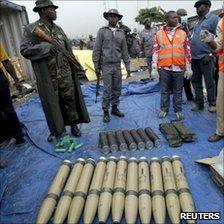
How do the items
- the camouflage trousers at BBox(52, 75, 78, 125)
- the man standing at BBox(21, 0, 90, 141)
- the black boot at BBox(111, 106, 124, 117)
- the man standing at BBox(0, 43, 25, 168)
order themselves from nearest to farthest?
the man standing at BBox(21, 0, 90, 141) → the man standing at BBox(0, 43, 25, 168) → the camouflage trousers at BBox(52, 75, 78, 125) → the black boot at BBox(111, 106, 124, 117)

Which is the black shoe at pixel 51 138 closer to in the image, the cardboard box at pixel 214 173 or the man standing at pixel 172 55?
the man standing at pixel 172 55

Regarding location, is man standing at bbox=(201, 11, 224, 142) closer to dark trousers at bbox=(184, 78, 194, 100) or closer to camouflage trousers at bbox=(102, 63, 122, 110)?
camouflage trousers at bbox=(102, 63, 122, 110)

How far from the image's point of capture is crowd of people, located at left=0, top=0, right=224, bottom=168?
178 inches

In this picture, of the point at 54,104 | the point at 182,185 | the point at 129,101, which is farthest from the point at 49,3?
the point at 129,101

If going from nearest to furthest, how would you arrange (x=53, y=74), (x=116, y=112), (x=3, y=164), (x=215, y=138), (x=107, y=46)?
(x=3, y=164), (x=215, y=138), (x=53, y=74), (x=107, y=46), (x=116, y=112)

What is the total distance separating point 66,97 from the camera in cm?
497

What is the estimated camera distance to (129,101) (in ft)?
24.6

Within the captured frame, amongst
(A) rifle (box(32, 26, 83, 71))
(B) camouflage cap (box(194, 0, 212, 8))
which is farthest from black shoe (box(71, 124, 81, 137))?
(B) camouflage cap (box(194, 0, 212, 8))

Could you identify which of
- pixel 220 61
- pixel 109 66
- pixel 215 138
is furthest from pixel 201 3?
pixel 215 138

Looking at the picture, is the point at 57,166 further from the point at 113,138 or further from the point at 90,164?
the point at 113,138

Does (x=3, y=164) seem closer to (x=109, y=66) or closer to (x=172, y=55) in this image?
(x=109, y=66)

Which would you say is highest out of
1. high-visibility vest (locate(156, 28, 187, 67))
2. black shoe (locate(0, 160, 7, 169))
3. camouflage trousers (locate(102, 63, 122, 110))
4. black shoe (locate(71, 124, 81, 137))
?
high-visibility vest (locate(156, 28, 187, 67))

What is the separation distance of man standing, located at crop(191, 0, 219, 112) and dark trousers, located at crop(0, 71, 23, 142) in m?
3.32

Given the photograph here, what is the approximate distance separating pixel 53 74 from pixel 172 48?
6.91 feet
